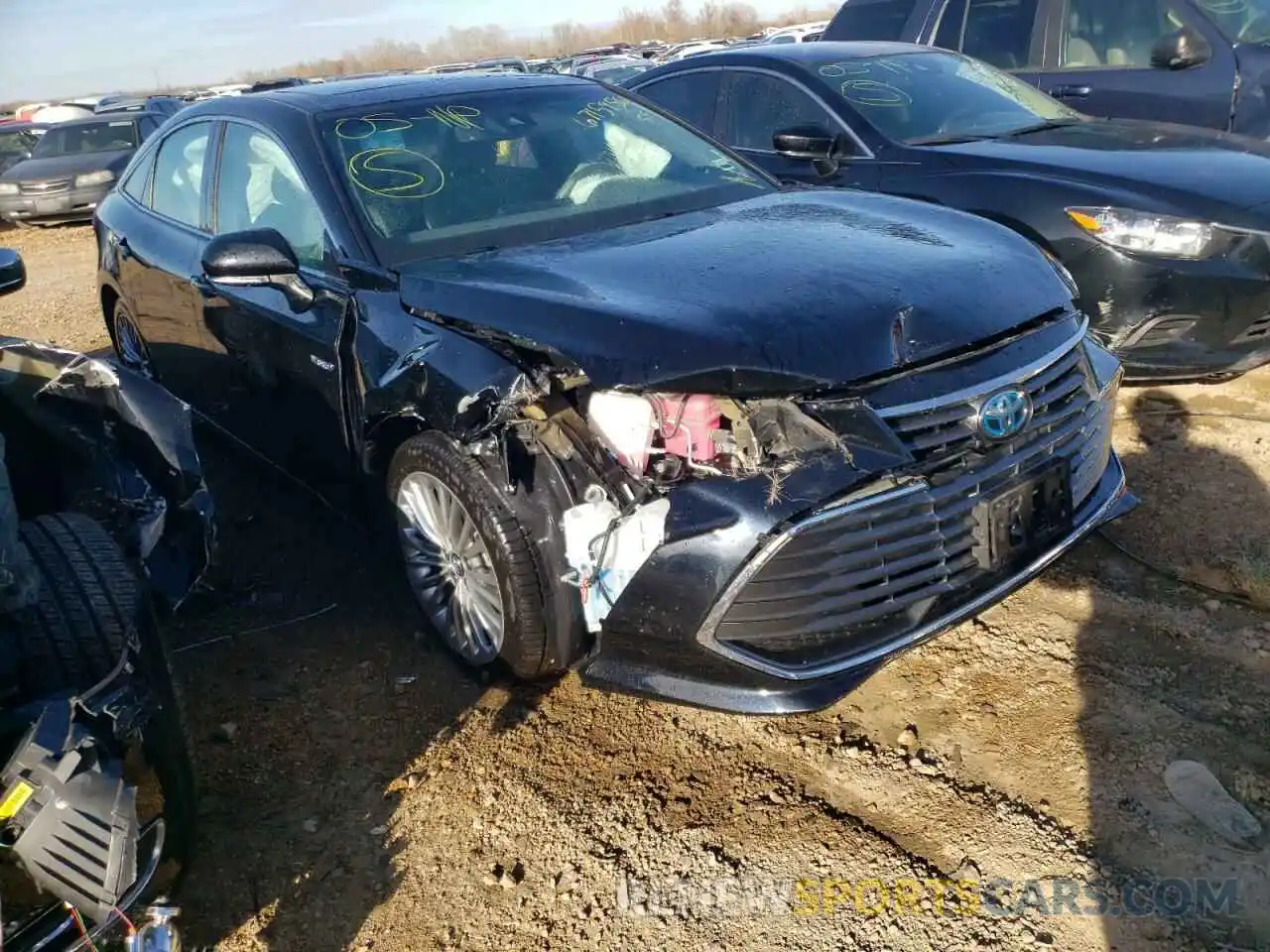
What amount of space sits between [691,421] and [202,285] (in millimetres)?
2427

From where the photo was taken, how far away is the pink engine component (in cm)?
240

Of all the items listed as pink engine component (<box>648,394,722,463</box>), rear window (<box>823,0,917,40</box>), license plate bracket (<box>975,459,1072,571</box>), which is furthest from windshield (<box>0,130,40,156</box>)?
license plate bracket (<box>975,459,1072,571</box>)

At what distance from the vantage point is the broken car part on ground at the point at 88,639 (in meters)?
1.77

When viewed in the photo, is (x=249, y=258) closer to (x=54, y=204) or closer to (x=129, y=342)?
(x=129, y=342)

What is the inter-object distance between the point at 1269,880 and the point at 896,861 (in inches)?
30.4

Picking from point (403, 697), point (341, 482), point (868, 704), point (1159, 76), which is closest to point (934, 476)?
point (868, 704)

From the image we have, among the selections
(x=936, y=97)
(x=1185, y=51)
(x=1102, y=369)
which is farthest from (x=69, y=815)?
(x=1185, y=51)

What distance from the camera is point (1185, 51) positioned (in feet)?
19.5

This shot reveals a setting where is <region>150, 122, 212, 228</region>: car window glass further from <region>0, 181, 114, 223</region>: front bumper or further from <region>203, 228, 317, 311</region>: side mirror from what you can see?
<region>0, 181, 114, 223</region>: front bumper

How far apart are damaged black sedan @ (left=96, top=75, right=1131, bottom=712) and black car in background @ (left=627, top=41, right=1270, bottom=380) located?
Answer: 135cm

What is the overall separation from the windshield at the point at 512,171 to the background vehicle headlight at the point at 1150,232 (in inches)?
57.9

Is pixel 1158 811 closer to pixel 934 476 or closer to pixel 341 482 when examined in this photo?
pixel 934 476

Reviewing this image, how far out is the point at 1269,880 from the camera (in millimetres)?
2193

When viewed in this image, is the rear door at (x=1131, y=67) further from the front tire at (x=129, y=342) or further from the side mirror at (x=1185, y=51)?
the front tire at (x=129, y=342)
